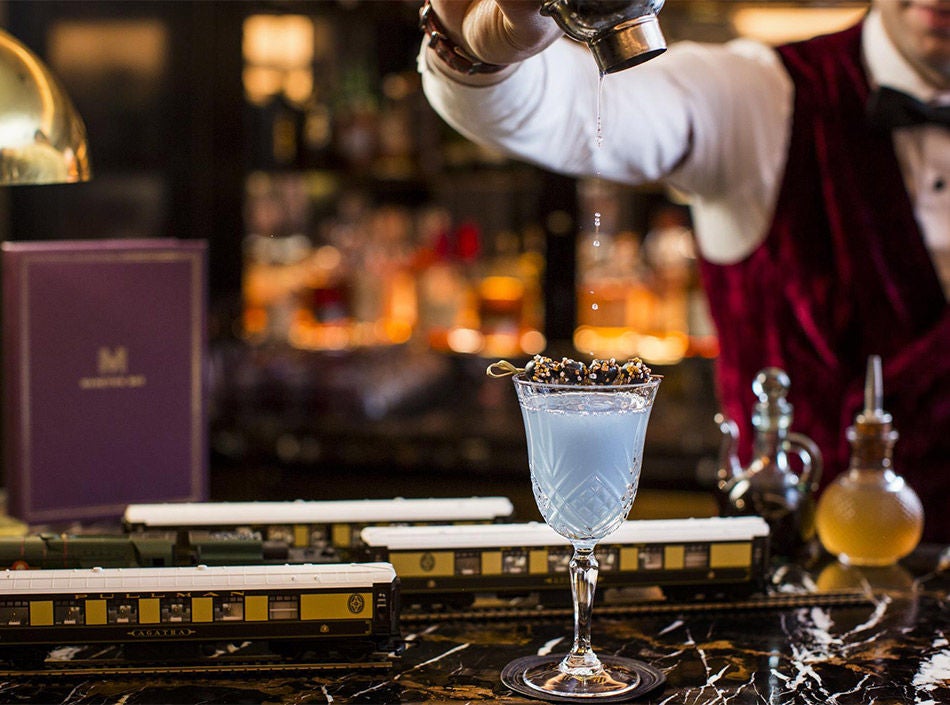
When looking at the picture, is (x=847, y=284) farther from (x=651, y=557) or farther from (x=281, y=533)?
(x=281, y=533)

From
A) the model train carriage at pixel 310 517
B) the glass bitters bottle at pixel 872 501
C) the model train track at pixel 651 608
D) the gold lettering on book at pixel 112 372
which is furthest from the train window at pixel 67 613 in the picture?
the glass bitters bottle at pixel 872 501

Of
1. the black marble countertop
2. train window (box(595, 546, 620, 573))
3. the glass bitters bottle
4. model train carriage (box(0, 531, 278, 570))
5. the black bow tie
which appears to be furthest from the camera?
the black bow tie

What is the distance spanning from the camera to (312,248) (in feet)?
12.8

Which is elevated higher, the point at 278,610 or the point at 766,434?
the point at 766,434

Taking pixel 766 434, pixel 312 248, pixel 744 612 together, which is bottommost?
pixel 744 612

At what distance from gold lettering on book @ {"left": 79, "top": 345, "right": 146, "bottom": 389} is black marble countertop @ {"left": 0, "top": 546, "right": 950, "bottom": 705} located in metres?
0.69

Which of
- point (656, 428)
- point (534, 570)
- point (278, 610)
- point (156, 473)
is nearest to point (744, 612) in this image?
point (534, 570)

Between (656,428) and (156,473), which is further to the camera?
(656,428)

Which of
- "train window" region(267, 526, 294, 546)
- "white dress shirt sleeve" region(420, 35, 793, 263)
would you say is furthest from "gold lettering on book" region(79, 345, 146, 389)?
"white dress shirt sleeve" region(420, 35, 793, 263)

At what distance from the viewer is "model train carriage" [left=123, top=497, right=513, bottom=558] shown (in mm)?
1482

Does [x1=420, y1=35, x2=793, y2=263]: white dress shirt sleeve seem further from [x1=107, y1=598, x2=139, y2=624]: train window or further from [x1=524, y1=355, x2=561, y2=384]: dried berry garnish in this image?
[x1=107, y1=598, x2=139, y2=624]: train window

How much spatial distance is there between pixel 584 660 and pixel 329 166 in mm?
2679

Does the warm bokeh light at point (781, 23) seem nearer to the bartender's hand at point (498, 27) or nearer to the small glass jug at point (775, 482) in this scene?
the small glass jug at point (775, 482)

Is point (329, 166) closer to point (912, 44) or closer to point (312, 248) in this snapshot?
point (312, 248)
